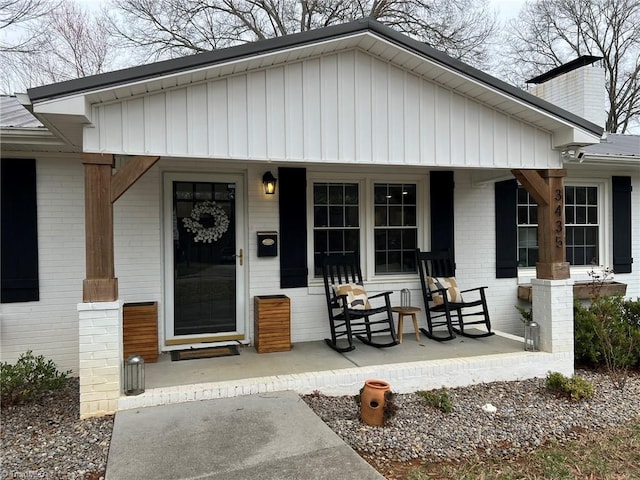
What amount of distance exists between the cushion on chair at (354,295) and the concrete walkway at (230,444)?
1.50 m

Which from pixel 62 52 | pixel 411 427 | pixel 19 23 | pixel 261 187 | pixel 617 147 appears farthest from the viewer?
pixel 62 52

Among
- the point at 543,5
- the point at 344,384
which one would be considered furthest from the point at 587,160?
the point at 543,5

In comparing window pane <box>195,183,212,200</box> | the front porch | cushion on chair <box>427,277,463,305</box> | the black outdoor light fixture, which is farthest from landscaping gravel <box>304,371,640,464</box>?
window pane <box>195,183,212,200</box>

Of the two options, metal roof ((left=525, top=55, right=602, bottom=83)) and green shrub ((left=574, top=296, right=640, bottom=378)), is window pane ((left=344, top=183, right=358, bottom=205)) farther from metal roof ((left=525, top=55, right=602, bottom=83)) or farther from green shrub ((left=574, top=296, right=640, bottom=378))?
metal roof ((left=525, top=55, right=602, bottom=83))

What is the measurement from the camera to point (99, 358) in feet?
11.7

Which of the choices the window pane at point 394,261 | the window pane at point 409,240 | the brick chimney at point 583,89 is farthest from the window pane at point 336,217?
the brick chimney at point 583,89

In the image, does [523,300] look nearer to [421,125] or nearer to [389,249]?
[389,249]

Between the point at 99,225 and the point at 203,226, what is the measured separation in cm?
172

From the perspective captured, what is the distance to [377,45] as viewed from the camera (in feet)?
13.5

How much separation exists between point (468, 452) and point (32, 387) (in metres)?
3.51

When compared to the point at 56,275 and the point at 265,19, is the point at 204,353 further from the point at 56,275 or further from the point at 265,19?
the point at 265,19

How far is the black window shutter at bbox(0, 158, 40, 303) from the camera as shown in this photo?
14.9ft

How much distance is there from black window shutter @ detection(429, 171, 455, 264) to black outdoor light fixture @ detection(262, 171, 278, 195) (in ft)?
6.68

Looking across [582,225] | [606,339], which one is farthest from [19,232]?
[582,225]
